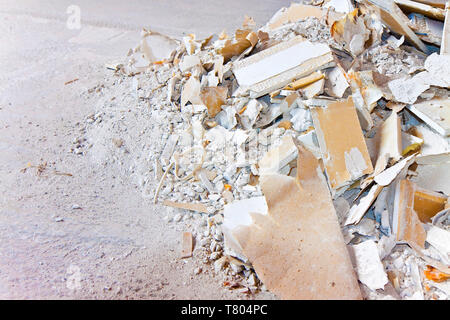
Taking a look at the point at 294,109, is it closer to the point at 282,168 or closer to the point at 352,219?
the point at 282,168

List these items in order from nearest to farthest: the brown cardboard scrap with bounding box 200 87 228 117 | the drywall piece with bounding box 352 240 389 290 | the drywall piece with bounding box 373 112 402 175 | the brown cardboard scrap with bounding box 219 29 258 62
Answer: the drywall piece with bounding box 352 240 389 290 < the drywall piece with bounding box 373 112 402 175 < the brown cardboard scrap with bounding box 200 87 228 117 < the brown cardboard scrap with bounding box 219 29 258 62

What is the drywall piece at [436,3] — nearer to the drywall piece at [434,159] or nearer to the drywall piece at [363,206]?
the drywall piece at [434,159]

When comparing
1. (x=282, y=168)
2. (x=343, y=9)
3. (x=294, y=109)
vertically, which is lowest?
(x=282, y=168)

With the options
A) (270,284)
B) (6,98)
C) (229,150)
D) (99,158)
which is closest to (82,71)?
(6,98)

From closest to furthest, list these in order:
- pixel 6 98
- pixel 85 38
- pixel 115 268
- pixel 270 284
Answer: pixel 270 284 < pixel 115 268 < pixel 6 98 < pixel 85 38

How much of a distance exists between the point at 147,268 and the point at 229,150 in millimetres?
1094

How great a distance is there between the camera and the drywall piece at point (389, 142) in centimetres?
251

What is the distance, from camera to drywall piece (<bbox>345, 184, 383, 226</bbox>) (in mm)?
2396

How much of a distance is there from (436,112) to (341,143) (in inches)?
31.1

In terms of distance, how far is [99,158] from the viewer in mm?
3262

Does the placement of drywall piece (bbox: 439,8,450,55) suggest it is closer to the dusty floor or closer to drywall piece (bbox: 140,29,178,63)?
the dusty floor

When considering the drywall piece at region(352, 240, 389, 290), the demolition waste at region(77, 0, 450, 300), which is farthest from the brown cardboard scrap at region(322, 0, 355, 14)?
the drywall piece at region(352, 240, 389, 290)

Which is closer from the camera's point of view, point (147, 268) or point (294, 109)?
point (147, 268)

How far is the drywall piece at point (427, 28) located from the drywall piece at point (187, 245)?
9.35 ft
